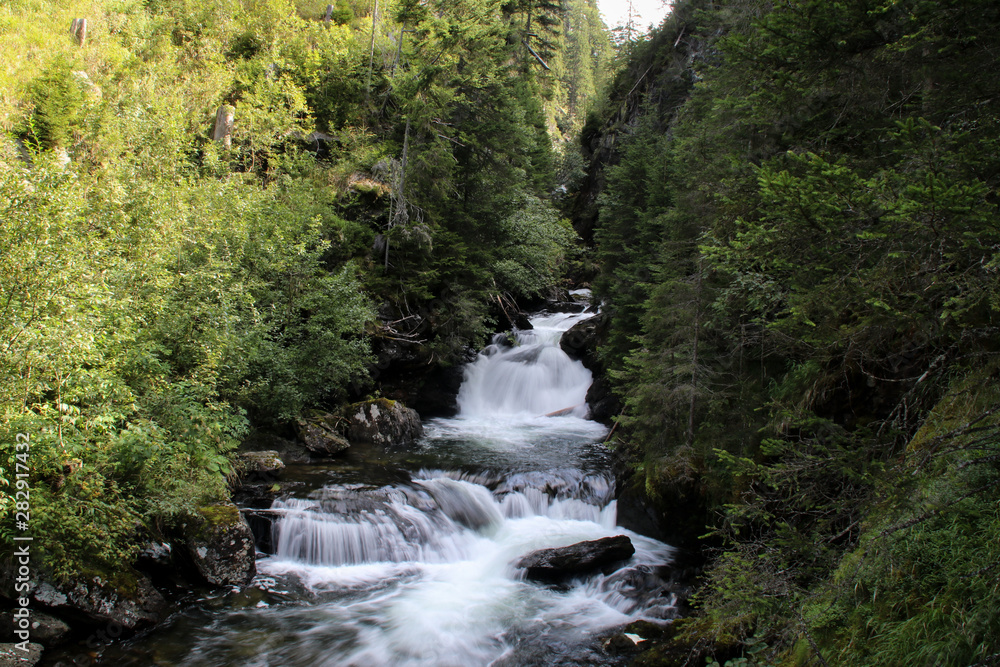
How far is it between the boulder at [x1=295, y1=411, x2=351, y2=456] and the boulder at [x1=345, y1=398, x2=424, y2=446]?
712 mm

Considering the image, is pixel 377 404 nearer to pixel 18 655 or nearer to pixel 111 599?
pixel 111 599

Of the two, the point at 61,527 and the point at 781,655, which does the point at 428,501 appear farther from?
the point at 781,655

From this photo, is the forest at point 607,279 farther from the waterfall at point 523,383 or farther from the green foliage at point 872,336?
the waterfall at point 523,383

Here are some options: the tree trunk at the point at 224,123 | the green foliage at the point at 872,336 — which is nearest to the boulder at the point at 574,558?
the green foliage at the point at 872,336

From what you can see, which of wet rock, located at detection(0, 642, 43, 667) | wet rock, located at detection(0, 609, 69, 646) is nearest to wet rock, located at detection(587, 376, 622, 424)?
wet rock, located at detection(0, 609, 69, 646)

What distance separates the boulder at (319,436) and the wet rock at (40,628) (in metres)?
7.22

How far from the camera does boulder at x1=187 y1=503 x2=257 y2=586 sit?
752 cm

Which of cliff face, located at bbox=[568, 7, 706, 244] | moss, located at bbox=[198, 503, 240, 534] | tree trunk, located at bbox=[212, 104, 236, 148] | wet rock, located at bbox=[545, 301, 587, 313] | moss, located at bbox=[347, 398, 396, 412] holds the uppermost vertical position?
cliff face, located at bbox=[568, 7, 706, 244]

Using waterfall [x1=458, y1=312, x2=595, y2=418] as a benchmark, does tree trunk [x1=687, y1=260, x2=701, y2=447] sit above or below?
above

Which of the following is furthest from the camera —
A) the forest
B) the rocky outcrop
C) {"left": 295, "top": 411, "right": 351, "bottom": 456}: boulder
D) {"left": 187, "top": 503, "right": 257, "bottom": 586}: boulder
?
the rocky outcrop

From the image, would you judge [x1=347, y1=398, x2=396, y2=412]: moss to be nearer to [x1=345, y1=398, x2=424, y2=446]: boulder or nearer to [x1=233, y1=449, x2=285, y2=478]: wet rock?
[x1=345, y1=398, x2=424, y2=446]: boulder

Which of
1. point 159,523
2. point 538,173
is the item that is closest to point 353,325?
point 159,523

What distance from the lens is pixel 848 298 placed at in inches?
174

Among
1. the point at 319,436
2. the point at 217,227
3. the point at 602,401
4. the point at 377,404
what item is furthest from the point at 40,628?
the point at 602,401
